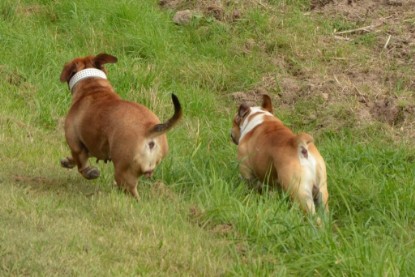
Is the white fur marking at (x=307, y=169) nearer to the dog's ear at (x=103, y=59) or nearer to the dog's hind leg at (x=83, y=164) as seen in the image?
the dog's hind leg at (x=83, y=164)

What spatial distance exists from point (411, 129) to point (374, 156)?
3.25 feet

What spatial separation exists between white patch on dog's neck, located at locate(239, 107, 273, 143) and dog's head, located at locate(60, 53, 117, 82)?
1.39 metres

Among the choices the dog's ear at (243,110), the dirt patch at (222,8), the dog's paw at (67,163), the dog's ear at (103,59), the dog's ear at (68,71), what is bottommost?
the dirt patch at (222,8)

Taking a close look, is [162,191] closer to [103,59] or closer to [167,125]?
[167,125]

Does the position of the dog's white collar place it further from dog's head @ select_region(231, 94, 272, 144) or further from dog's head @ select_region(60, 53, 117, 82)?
dog's head @ select_region(231, 94, 272, 144)

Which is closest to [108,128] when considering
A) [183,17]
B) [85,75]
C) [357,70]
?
[85,75]

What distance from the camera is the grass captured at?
661 cm

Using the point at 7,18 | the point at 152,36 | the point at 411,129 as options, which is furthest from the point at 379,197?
the point at 7,18

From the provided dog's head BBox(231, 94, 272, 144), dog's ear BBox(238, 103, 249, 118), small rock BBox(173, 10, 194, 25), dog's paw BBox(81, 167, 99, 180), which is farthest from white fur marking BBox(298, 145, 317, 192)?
small rock BBox(173, 10, 194, 25)

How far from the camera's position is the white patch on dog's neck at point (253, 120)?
9.00 metres

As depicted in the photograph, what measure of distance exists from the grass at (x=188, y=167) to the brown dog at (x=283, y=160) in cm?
15

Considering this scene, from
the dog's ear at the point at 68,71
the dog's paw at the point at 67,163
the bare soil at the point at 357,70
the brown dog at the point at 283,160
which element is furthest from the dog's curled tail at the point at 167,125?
the bare soil at the point at 357,70

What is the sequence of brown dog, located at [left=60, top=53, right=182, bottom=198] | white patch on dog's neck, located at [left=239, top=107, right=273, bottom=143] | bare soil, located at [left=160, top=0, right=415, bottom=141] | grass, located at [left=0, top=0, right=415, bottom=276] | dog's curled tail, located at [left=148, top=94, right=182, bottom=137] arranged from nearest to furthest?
grass, located at [left=0, top=0, right=415, bottom=276] < dog's curled tail, located at [left=148, top=94, right=182, bottom=137] < brown dog, located at [left=60, top=53, right=182, bottom=198] < white patch on dog's neck, located at [left=239, top=107, right=273, bottom=143] < bare soil, located at [left=160, top=0, right=415, bottom=141]

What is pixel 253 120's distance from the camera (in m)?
9.09
